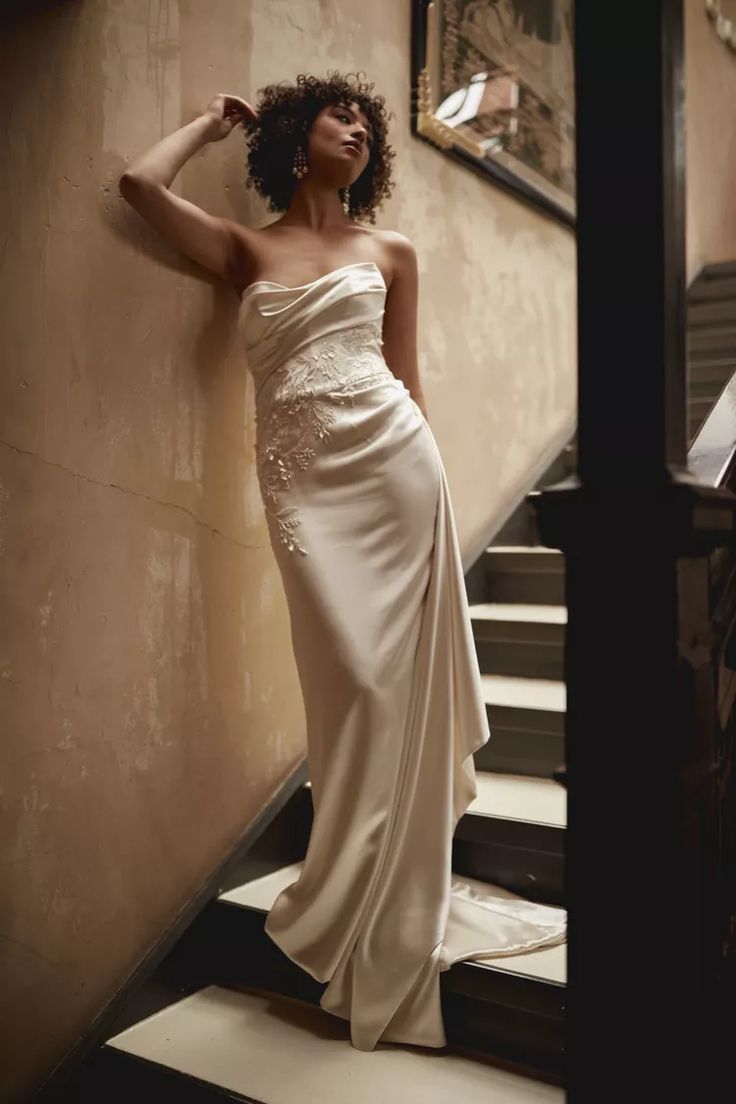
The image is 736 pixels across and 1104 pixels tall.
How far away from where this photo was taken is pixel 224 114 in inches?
93.3

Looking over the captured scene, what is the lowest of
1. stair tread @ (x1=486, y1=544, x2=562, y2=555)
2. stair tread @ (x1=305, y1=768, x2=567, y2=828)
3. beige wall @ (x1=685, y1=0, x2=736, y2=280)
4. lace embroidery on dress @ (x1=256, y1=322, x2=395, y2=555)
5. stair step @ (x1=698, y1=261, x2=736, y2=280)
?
stair tread @ (x1=305, y1=768, x2=567, y2=828)

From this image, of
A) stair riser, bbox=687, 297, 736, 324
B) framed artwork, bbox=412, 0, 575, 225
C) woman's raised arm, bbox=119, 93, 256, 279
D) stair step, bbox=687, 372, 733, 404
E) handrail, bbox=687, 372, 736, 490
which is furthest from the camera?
stair riser, bbox=687, 297, 736, 324

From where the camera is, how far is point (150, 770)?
2.30m

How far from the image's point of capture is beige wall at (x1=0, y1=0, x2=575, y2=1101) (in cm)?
203

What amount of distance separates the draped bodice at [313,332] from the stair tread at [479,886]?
49.4 inches

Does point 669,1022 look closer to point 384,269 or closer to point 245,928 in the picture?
point 245,928

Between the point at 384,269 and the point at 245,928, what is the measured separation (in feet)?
5.64

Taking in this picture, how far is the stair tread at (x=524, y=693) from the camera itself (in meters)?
2.79

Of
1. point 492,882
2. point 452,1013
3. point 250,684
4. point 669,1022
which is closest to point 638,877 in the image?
point 669,1022

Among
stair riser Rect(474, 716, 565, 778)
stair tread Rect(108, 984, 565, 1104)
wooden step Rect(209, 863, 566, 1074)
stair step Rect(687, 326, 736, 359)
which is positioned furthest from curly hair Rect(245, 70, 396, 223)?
stair step Rect(687, 326, 736, 359)

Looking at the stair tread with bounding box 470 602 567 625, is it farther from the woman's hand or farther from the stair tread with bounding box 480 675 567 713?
the woman's hand

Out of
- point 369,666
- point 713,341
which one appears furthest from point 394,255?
point 713,341

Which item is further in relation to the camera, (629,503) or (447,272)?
(447,272)

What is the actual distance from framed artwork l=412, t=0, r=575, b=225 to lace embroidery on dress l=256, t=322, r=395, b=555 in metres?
1.37
